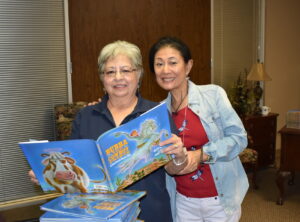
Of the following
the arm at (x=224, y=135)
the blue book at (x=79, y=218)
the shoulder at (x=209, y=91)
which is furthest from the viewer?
the shoulder at (x=209, y=91)

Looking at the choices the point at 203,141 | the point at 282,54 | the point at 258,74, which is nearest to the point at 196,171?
the point at 203,141

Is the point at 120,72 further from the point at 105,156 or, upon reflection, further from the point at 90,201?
the point at 90,201

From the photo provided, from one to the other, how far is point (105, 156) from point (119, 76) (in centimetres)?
39

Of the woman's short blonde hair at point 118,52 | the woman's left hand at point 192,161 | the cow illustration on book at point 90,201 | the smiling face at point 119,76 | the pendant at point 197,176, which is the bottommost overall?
the pendant at point 197,176

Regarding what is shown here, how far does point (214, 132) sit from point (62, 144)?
791mm

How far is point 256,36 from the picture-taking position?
5309mm

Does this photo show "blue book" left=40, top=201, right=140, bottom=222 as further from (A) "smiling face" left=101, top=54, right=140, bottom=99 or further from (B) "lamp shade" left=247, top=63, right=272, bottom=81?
(B) "lamp shade" left=247, top=63, right=272, bottom=81

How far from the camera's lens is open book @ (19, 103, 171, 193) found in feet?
3.69

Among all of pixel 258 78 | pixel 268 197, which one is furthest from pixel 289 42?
pixel 268 197

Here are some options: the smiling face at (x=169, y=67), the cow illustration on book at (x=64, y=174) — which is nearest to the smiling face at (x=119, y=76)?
the smiling face at (x=169, y=67)

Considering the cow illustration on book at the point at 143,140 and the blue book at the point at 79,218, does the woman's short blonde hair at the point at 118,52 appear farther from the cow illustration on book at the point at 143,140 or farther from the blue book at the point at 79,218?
the blue book at the point at 79,218

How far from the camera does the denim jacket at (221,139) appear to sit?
159 cm

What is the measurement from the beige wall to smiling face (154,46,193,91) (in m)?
4.11

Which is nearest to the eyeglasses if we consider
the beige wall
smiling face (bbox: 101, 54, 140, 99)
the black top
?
smiling face (bbox: 101, 54, 140, 99)
